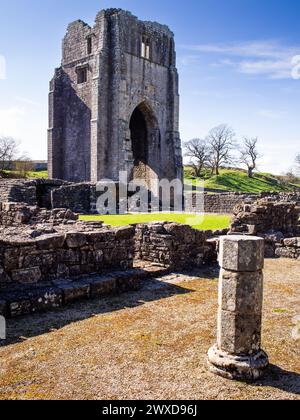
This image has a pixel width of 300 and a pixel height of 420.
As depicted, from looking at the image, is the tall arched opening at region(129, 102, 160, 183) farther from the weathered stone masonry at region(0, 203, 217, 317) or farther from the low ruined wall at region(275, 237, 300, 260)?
the weathered stone masonry at region(0, 203, 217, 317)

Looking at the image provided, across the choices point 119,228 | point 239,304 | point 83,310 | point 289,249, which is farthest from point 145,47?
point 239,304

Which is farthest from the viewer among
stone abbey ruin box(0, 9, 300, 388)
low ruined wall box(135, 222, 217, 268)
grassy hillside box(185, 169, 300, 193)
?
grassy hillside box(185, 169, 300, 193)

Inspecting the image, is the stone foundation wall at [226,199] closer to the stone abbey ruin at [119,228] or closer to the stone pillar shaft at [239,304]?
the stone abbey ruin at [119,228]

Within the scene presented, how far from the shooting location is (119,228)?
845cm

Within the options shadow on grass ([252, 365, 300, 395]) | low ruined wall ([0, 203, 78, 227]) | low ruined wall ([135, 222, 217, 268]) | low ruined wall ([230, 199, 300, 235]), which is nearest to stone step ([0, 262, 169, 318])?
low ruined wall ([135, 222, 217, 268])

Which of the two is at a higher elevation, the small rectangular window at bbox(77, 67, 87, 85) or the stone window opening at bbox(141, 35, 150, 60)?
the stone window opening at bbox(141, 35, 150, 60)

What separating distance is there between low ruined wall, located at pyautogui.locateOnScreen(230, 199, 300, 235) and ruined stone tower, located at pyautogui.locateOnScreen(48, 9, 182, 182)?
57.3 feet

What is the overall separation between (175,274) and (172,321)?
3347 millimetres

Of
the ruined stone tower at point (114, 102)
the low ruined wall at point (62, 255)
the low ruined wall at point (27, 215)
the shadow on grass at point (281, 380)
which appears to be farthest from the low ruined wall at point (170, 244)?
the ruined stone tower at point (114, 102)

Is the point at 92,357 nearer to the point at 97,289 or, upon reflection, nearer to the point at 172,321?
the point at 172,321

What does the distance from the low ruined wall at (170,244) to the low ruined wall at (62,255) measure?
4.34ft

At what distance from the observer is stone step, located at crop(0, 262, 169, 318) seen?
614 centimetres
